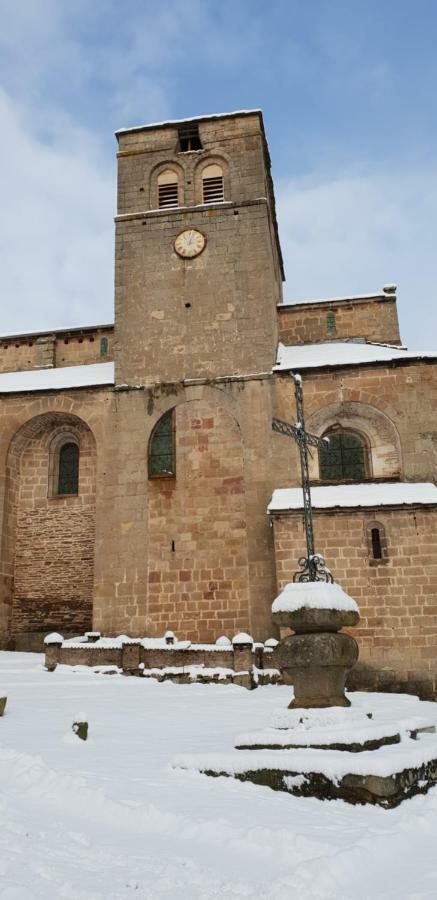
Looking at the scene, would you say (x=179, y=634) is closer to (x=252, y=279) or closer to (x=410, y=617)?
(x=410, y=617)

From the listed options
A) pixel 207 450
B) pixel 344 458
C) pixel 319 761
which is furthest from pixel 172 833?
pixel 344 458

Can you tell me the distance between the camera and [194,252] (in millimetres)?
22422

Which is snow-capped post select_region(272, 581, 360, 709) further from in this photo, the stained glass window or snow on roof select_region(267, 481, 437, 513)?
the stained glass window

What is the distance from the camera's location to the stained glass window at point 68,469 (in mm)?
21844

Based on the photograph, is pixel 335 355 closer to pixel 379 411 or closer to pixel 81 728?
pixel 379 411

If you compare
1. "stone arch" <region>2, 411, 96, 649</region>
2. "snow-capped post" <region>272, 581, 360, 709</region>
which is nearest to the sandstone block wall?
"stone arch" <region>2, 411, 96, 649</region>

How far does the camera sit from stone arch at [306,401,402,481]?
64.6 feet

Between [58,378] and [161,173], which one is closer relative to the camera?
[58,378]

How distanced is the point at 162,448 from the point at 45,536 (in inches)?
166

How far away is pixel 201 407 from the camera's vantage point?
20719 millimetres

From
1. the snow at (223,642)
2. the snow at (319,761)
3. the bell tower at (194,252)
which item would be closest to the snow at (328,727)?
the snow at (319,761)

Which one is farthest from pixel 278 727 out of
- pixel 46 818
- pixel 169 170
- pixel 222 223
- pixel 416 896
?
pixel 169 170

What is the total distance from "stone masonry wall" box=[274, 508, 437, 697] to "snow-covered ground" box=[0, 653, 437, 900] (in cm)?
837

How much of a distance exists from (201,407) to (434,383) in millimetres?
6218
